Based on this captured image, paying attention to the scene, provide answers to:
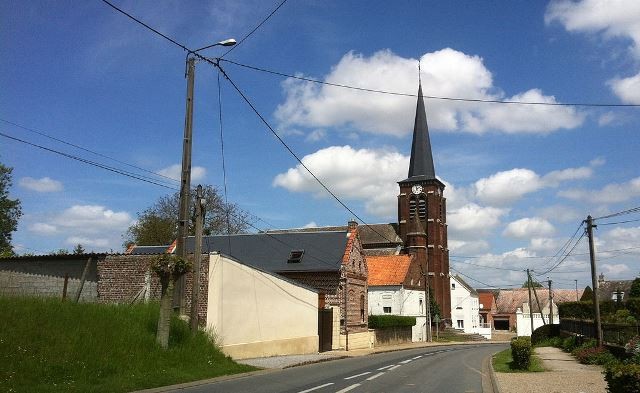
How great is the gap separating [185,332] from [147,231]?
41193 millimetres

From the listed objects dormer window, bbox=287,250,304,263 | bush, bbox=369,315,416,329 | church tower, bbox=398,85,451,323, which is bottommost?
bush, bbox=369,315,416,329

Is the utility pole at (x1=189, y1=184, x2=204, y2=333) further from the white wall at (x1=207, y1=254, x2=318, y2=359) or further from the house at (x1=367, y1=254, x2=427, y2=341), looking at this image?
the house at (x1=367, y1=254, x2=427, y2=341)

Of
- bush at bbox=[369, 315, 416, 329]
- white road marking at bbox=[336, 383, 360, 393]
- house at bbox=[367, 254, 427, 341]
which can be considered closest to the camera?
white road marking at bbox=[336, 383, 360, 393]

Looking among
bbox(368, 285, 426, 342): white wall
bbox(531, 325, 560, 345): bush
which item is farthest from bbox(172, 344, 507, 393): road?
bbox(368, 285, 426, 342): white wall

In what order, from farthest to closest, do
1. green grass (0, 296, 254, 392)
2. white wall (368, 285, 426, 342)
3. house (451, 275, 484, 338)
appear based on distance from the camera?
house (451, 275, 484, 338), white wall (368, 285, 426, 342), green grass (0, 296, 254, 392)

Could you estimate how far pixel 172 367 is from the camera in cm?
1532

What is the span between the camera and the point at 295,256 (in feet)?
119

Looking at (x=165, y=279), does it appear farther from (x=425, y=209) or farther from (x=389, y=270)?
(x=425, y=209)

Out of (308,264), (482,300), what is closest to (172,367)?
(308,264)

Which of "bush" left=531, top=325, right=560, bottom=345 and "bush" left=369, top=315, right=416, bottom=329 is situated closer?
"bush" left=531, top=325, right=560, bottom=345

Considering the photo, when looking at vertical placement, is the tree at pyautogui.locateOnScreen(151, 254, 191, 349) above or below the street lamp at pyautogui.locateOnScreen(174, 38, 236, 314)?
below

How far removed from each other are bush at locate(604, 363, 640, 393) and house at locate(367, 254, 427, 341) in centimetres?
4541

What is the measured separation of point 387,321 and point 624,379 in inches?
1407

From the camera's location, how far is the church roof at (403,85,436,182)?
7744 cm
